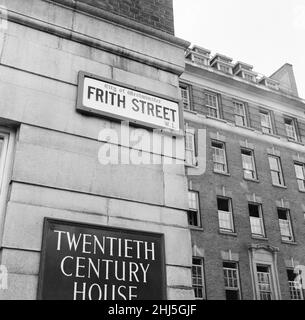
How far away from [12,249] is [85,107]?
5.71 feet

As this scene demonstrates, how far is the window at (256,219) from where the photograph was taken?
24641 mm

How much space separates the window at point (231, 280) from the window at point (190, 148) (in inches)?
253

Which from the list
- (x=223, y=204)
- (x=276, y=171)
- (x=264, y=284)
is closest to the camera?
(x=264, y=284)

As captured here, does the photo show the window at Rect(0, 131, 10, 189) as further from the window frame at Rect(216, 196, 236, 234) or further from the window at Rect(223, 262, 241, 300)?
the window frame at Rect(216, 196, 236, 234)

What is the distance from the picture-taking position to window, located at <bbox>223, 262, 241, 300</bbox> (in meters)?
21.7

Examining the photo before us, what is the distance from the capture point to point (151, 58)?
5.26m

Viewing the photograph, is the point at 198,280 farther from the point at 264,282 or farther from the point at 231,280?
the point at 264,282

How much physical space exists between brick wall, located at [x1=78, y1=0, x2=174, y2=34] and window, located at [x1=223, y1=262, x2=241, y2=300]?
18481 millimetres

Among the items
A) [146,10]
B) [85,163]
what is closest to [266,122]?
[146,10]

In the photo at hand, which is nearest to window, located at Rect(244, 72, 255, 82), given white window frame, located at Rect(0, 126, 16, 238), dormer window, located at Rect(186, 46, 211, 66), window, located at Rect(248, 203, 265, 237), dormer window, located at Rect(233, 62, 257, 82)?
dormer window, located at Rect(233, 62, 257, 82)

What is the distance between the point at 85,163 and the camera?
421 centimetres

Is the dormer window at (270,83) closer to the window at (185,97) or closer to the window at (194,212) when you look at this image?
the window at (185,97)

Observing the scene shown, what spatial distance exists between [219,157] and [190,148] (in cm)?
218

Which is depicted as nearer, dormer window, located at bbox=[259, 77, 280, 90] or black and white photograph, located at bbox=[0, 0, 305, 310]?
black and white photograph, located at bbox=[0, 0, 305, 310]
